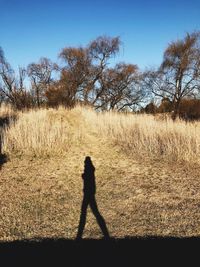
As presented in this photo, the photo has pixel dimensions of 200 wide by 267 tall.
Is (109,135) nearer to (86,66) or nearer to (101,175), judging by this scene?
(101,175)

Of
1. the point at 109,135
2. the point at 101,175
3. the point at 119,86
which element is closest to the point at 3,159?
the point at 101,175

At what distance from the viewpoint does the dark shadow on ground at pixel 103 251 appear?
4062mm

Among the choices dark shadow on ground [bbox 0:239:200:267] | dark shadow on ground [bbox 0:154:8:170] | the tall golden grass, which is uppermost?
the tall golden grass

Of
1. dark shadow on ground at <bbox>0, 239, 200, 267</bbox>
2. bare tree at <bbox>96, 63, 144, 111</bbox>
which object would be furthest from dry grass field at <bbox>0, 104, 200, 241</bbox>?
bare tree at <bbox>96, 63, 144, 111</bbox>

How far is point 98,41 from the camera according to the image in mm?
36375

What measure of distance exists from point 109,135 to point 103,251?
8496 mm

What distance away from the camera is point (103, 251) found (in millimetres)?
4371

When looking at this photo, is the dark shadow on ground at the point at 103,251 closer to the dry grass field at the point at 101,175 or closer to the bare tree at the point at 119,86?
the dry grass field at the point at 101,175

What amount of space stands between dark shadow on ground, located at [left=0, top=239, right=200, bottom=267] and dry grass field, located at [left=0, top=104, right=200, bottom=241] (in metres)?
0.34

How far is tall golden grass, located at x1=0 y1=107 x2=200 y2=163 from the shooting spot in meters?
10.6

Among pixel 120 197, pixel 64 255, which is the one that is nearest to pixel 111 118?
pixel 120 197

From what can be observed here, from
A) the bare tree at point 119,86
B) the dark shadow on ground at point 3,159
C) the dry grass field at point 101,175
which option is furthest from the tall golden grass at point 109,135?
the bare tree at point 119,86

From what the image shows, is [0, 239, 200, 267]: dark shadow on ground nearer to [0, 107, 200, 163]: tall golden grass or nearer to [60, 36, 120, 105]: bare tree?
[0, 107, 200, 163]: tall golden grass

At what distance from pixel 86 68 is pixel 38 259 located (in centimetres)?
3343
